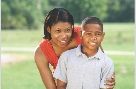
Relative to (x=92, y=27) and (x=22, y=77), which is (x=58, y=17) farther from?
(x=22, y=77)

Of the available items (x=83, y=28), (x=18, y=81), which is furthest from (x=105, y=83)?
(x=18, y=81)

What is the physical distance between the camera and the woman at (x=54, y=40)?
2.19 metres

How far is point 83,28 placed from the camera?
2.10 m

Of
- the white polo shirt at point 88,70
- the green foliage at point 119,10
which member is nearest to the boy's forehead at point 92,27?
the white polo shirt at point 88,70

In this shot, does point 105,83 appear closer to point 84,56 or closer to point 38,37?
point 84,56

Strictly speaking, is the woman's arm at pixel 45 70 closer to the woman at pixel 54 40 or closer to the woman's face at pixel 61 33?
the woman at pixel 54 40

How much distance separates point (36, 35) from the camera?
17531mm

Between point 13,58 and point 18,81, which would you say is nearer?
point 18,81

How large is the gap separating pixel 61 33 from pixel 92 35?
241 mm

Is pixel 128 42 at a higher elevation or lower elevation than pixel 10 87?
lower

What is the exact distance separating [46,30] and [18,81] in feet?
13.8

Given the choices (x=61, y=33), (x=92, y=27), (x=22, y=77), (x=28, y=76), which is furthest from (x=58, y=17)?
(x=28, y=76)

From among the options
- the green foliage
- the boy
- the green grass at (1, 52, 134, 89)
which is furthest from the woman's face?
the green foliage

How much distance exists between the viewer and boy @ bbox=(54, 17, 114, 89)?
2057mm
